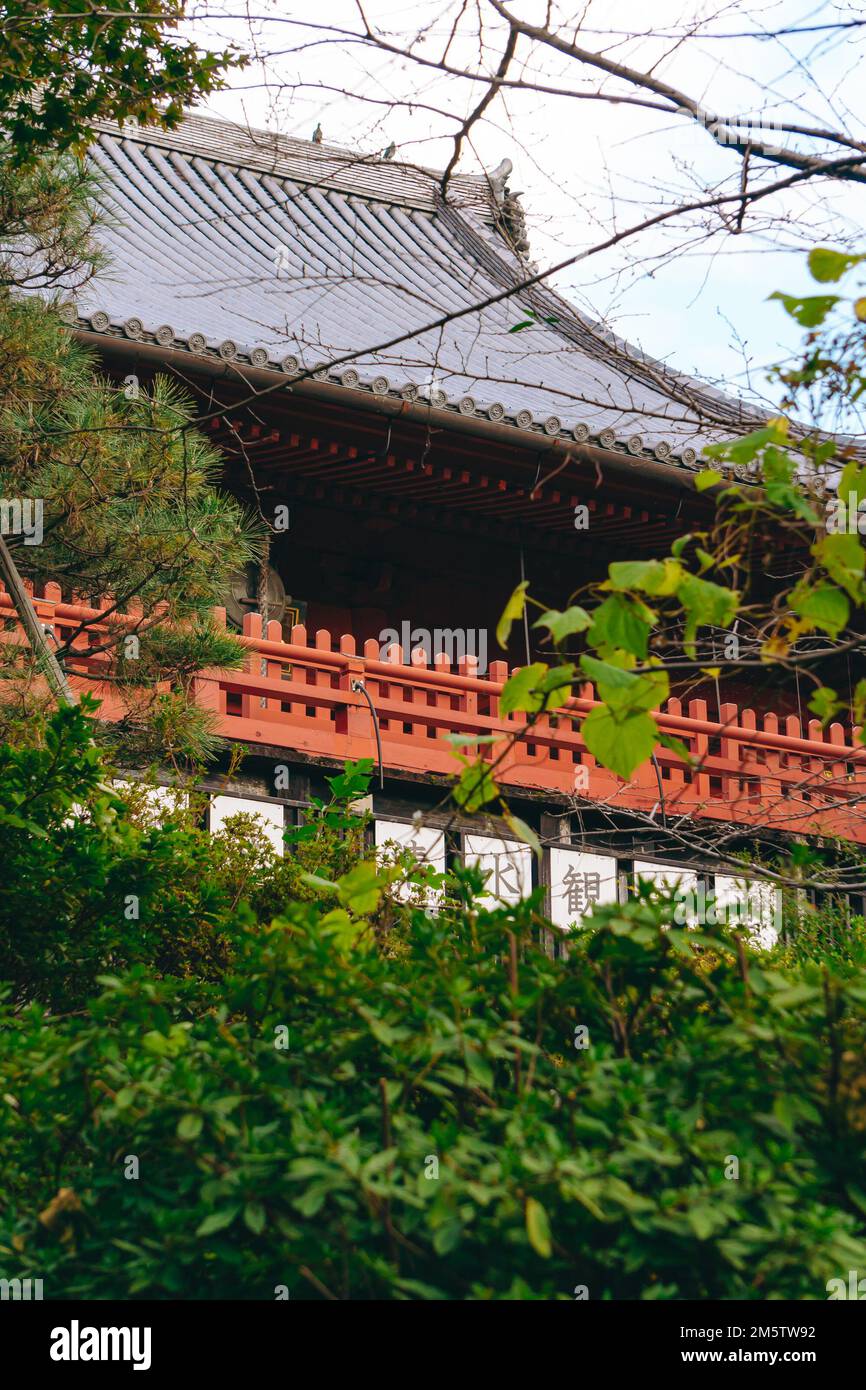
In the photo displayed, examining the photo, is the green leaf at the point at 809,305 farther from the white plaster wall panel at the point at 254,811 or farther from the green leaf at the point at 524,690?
the white plaster wall panel at the point at 254,811

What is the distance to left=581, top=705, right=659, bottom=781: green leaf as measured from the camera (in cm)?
270

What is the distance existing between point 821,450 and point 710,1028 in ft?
3.80

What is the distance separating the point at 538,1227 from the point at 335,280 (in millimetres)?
10580

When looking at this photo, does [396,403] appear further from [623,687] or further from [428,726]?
[623,687]

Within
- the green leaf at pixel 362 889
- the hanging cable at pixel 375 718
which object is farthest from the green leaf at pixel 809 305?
the hanging cable at pixel 375 718

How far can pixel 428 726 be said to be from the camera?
322 inches

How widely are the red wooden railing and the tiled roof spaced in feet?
4.53

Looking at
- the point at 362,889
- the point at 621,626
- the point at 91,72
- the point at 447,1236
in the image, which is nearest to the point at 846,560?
the point at 621,626

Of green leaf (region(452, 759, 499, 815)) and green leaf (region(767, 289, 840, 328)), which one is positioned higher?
green leaf (region(767, 289, 840, 328))

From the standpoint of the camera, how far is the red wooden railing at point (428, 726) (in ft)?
24.8

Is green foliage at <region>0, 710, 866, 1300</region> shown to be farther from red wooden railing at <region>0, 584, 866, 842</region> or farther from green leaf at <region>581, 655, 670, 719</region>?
red wooden railing at <region>0, 584, 866, 842</region>

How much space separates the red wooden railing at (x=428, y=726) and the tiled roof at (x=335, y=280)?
138 cm

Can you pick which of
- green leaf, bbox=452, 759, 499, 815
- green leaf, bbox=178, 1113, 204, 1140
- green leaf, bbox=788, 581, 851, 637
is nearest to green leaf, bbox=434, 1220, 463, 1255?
green leaf, bbox=178, 1113, 204, 1140
